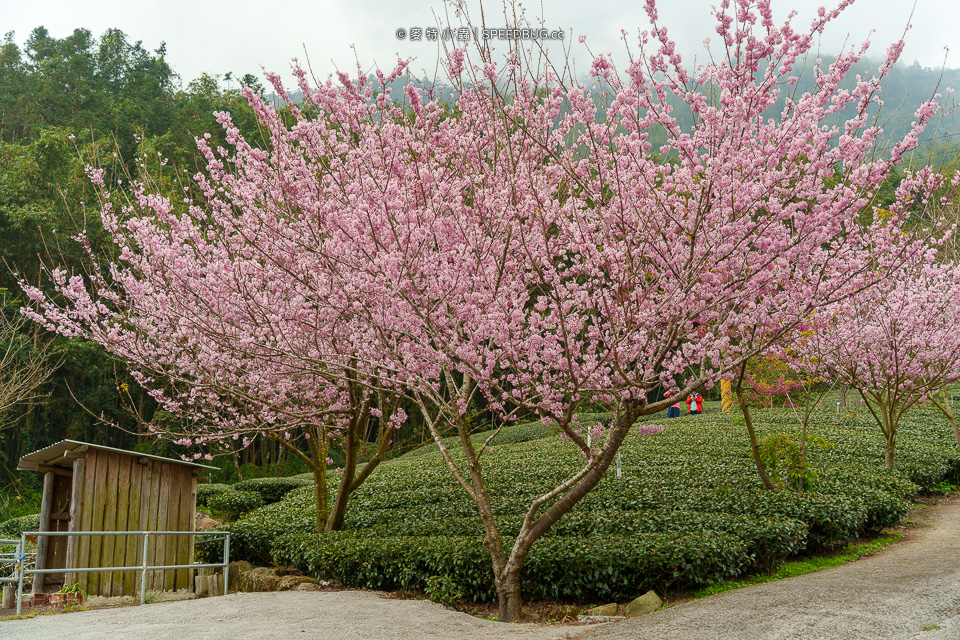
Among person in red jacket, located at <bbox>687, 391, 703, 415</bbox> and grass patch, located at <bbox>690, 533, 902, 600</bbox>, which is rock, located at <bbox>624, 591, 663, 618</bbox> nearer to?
grass patch, located at <bbox>690, 533, 902, 600</bbox>

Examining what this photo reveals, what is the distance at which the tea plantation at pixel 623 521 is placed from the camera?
648 centimetres

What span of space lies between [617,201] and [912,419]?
58.4 ft

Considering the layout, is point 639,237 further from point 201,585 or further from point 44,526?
point 44,526

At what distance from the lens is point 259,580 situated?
8.87 meters

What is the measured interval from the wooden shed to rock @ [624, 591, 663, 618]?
21.2 feet

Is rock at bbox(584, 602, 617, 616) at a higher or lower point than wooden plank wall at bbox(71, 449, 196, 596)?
lower

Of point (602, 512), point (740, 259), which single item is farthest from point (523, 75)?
point (602, 512)

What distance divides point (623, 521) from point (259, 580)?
504cm

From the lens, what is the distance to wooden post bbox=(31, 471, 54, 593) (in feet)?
26.7

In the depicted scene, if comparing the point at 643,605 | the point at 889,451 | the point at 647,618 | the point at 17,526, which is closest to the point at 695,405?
the point at 889,451

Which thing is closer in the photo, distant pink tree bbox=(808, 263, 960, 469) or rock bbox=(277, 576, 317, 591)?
rock bbox=(277, 576, 317, 591)

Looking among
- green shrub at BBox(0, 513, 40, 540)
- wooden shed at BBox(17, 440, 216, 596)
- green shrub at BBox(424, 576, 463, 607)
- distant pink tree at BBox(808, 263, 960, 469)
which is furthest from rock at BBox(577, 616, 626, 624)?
green shrub at BBox(0, 513, 40, 540)

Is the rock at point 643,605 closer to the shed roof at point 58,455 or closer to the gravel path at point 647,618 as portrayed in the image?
the gravel path at point 647,618

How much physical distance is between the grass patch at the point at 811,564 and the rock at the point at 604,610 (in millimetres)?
830
